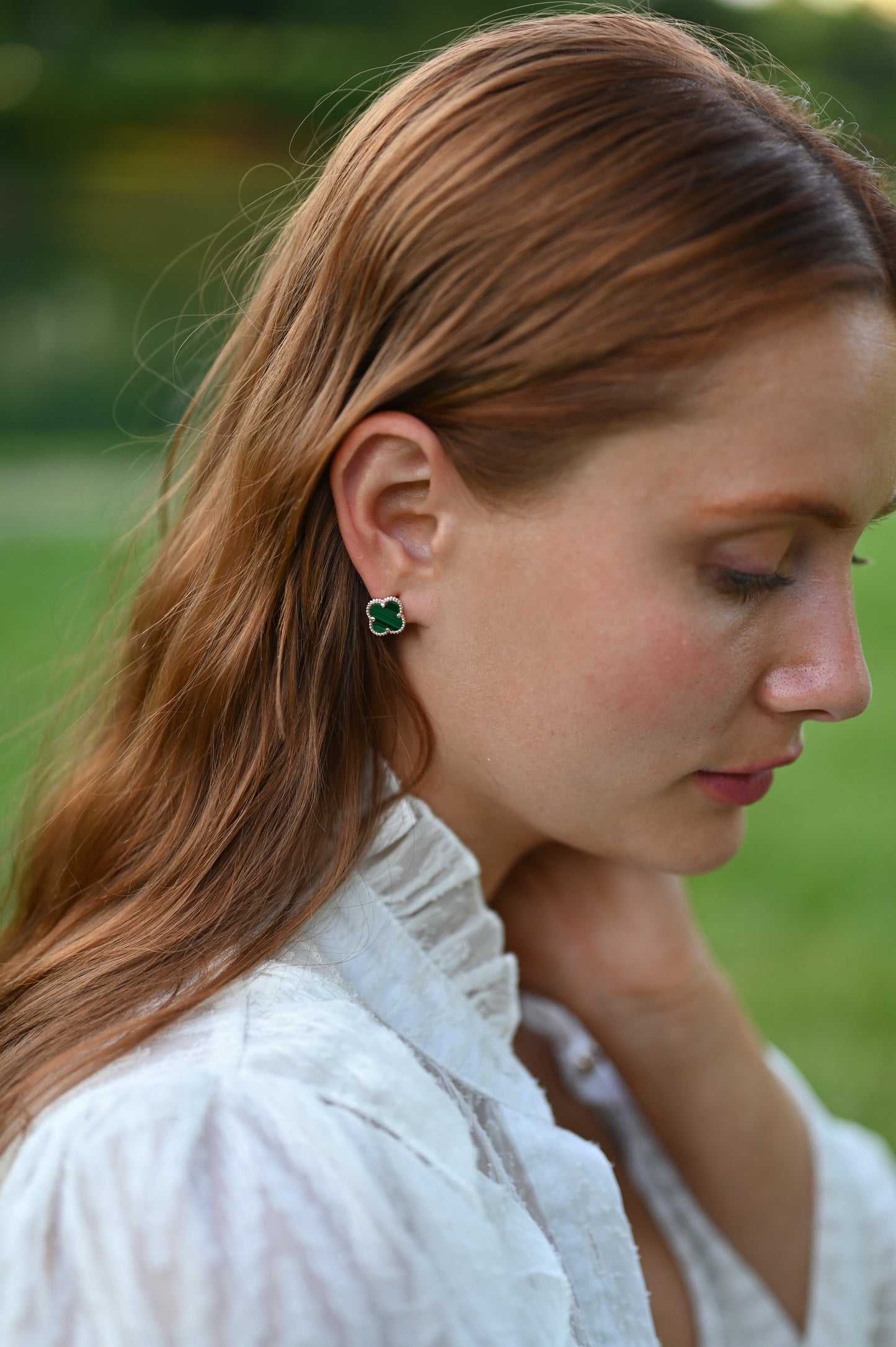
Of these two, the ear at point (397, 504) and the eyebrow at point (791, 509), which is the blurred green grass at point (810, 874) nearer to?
the ear at point (397, 504)

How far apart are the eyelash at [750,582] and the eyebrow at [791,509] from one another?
0.18ft

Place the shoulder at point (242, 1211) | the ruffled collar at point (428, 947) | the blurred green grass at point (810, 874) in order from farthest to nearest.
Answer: the blurred green grass at point (810, 874) < the ruffled collar at point (428, 947) < the shoulder at point (242, 1211)

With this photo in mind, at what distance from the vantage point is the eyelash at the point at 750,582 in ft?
3.50

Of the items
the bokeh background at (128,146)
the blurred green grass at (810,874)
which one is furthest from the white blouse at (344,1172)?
the bokeh background at (128,146)

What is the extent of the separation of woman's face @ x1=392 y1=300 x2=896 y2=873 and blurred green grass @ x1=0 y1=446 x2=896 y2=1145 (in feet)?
1.84

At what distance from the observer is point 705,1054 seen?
1.53 m

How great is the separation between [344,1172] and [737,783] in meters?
0.52

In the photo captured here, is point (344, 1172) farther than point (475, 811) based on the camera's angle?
No

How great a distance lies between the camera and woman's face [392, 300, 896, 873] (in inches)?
40.3

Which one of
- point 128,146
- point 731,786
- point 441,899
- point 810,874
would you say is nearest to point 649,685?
point 731,786

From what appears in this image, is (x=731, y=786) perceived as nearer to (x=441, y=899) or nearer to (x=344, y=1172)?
(x=441, y=899)

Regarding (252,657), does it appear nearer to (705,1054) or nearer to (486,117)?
(486,117)

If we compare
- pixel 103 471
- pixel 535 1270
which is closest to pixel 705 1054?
pixel 535 1270

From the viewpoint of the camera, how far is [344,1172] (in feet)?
2.96
